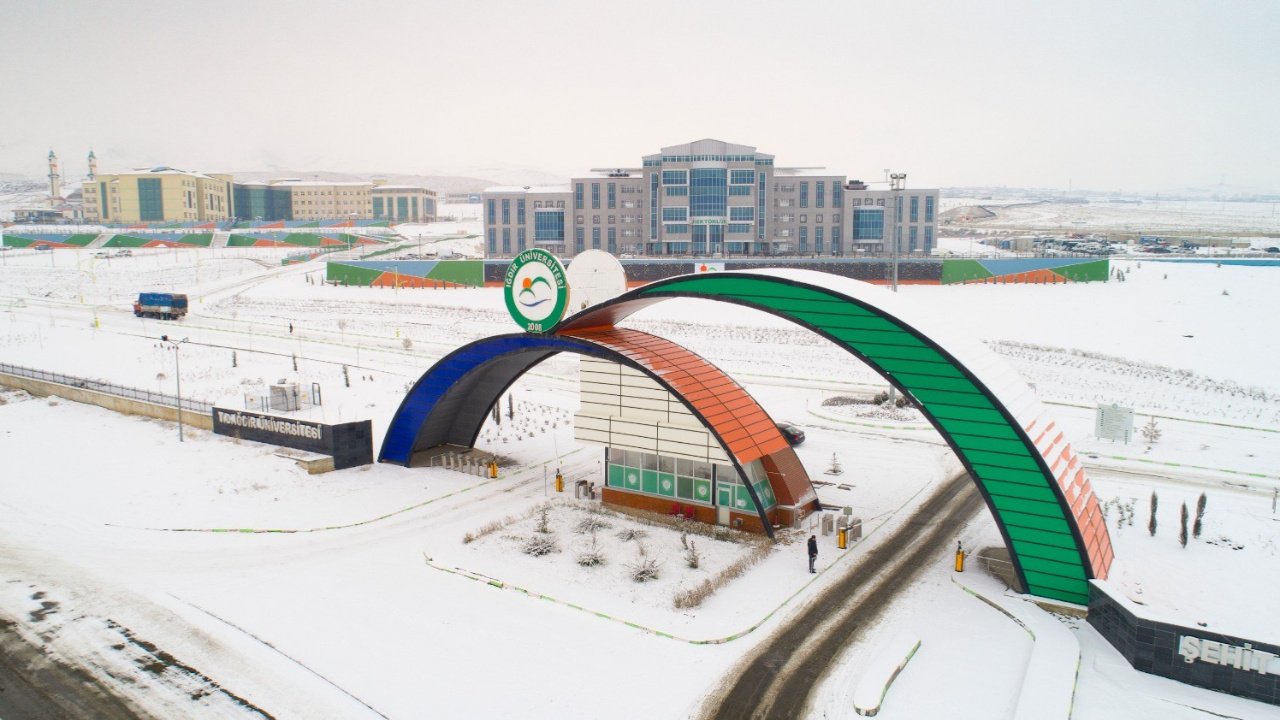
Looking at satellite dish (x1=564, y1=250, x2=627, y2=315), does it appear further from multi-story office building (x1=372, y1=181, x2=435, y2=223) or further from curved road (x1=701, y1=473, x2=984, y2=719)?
multi-story office building (x1=372, y1=181, x2=435, y2=223)

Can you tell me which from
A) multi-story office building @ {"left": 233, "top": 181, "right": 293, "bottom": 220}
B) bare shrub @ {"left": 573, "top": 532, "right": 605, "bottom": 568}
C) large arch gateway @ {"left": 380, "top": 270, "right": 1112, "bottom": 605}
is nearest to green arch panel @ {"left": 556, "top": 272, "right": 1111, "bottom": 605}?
large arch gateway @ {"left": 380, "top": 270, "right": 1112, "bottom": 605}

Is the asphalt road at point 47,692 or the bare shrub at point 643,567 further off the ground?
the bare shrub at point 643,567

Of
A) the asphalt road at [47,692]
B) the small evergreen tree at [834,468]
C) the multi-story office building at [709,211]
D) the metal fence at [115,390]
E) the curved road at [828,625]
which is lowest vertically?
the asphalt road at [47,692]

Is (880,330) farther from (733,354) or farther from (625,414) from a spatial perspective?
(733,354)

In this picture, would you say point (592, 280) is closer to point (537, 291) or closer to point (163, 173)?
point (537, 291)

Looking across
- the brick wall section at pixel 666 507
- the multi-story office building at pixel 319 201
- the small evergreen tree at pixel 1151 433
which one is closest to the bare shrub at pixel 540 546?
the brick wall section at pixel 666 507

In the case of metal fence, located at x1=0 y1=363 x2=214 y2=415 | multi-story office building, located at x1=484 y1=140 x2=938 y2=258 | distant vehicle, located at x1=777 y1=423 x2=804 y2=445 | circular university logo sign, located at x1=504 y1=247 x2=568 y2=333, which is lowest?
distant vehicle, located at x1=777 y1=423 x2=804 y2=445

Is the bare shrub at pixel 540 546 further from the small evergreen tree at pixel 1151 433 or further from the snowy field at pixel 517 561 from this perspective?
the small evergreen tree at pixel 1151 433
